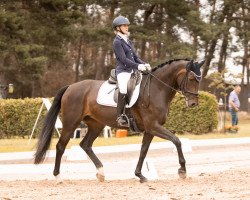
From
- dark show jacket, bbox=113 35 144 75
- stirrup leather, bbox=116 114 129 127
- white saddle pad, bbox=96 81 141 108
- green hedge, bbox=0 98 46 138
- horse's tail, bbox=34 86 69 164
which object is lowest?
green hedge, bbox=0 98 46 138

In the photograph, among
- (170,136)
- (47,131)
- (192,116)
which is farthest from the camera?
(192,116)

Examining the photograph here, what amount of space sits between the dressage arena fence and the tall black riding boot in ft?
40.8

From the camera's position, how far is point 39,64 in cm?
3153

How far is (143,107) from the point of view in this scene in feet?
34.6

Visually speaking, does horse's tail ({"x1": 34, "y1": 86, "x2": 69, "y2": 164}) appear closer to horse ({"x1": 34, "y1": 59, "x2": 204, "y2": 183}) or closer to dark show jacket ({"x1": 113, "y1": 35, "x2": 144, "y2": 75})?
horse ({"x1": 34, "y1": 59, "x2": 204, "y2": 183})

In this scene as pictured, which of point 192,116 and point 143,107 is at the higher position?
point 143,107

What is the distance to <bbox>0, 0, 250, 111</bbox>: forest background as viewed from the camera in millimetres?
31641

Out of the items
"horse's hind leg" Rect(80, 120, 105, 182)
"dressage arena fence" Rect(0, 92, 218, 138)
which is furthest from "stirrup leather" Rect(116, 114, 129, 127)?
"dressage arena fence" Rect(0, 92, 218, 138)

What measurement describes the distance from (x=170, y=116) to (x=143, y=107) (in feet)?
45.4

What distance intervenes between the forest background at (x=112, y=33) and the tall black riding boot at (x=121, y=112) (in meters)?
16.7

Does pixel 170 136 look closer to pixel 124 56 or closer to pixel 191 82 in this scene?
pixel 191 82

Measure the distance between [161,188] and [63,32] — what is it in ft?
83.0

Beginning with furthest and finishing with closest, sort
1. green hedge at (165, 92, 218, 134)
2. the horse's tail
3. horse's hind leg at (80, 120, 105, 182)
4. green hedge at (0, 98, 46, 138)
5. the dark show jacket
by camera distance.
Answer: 1. green hedge at (165, 92, 218, 134)
2. green hedge at (0, 98, 46, 138)
3. horse's hind leg at (80, 120, 105, 182)
4. the horse's tail
5. the dark show jacket

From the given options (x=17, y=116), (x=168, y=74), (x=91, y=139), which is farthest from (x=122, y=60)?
(x=17, y=116)
